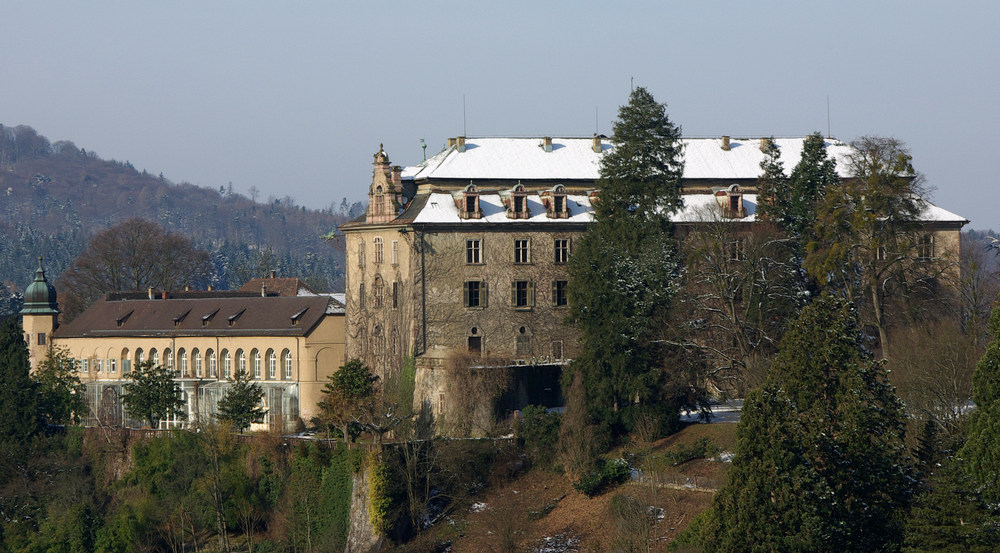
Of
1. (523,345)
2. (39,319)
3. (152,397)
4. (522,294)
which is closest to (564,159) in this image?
(522,294)

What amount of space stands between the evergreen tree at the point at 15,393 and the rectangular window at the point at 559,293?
2578cm

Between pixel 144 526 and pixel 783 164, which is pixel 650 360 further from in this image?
pixel 144 526

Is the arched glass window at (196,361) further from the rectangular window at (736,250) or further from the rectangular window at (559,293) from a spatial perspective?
the rectangular window at (736,250)

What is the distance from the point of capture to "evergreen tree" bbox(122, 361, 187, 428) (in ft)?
232

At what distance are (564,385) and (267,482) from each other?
12688 millimetres

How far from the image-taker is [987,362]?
35.5 metres

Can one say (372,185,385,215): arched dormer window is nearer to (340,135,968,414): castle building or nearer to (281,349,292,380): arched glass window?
(340,135,968,414): castle building

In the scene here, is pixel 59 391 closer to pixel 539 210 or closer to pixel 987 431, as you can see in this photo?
pixel 539 210

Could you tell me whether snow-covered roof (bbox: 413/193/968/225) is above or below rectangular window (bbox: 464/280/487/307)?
above

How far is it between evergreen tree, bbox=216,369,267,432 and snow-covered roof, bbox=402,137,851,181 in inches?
456

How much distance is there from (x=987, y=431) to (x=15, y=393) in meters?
49.7

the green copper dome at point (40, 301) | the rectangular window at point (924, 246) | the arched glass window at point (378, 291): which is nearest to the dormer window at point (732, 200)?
the rectangular window at point (924, 246)

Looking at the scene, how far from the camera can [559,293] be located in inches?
2500

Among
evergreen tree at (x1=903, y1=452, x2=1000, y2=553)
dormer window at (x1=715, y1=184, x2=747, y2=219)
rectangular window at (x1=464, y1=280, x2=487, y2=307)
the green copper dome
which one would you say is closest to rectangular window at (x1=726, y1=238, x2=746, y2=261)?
dormer window at (x1=715, y1=184, x2=747, y2=219)
